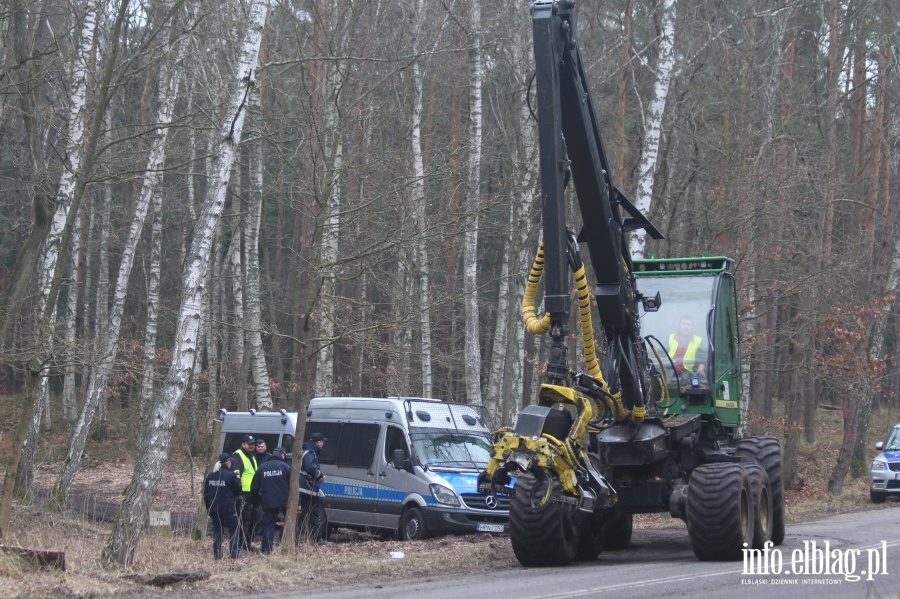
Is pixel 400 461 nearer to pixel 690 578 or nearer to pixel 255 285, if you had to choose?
pixel 690 578

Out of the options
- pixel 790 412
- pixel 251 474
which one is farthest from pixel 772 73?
pixel 251 474

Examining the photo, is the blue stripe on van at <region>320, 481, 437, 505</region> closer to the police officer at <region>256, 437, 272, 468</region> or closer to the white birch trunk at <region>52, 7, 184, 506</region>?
the police officer at <region>256, 437, 272, 468</region>

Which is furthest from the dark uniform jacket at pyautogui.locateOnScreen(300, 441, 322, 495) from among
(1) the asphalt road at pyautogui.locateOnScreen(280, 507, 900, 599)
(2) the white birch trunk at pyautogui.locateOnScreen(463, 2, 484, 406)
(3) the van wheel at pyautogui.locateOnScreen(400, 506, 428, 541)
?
(1) the asphalt road at pyautogui.locateOnScreen(280, 507, 900, 599)

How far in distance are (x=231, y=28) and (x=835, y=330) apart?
44.7 ft

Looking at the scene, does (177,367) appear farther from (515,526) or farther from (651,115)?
(651,115)

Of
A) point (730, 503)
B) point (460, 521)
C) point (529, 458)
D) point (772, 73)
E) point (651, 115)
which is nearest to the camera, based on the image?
point (529, 458)

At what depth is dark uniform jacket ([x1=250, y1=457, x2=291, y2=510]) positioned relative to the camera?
13875mm

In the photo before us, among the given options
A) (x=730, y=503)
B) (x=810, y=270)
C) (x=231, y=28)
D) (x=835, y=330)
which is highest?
(x=231, y=28)

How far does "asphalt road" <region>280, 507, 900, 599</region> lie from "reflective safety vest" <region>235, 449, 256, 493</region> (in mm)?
5695

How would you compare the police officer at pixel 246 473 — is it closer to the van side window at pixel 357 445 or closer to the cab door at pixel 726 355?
the van side window at pixel 357 445

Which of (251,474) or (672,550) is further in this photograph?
(251,474)

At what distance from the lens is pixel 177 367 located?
1170cm

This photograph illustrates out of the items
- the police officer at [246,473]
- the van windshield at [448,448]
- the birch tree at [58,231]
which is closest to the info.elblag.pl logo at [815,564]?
the van windshield at [448,448]

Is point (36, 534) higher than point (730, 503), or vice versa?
point (730, 503)
